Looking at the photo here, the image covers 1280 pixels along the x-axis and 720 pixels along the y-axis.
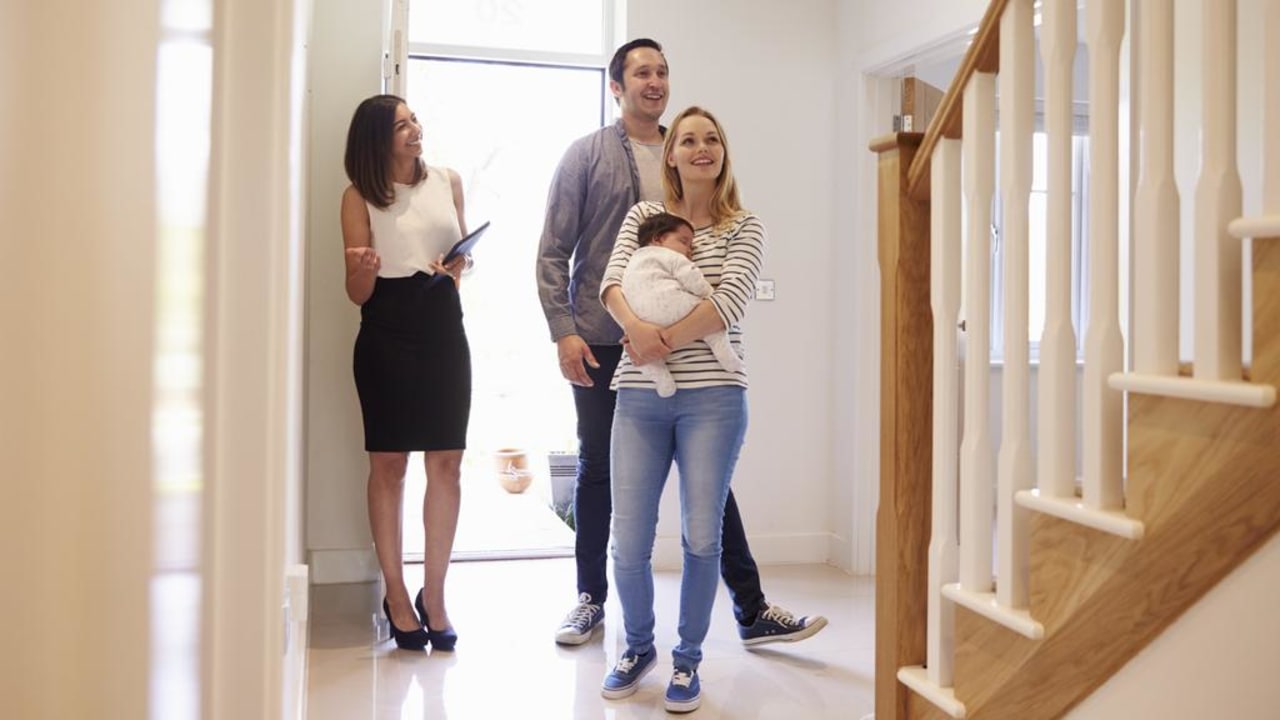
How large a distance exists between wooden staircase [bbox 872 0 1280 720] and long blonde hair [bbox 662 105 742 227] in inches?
22.8

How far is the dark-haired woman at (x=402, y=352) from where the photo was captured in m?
3.02

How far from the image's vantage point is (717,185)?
8.62 feet

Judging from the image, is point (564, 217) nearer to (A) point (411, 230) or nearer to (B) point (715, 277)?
(A) point (411, 230)

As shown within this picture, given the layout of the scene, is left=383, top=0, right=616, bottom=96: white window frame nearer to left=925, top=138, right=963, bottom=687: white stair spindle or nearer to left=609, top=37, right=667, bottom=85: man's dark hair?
left=609, top=37, right=667, bottom=85: man's dark hair

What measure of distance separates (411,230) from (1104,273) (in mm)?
2015

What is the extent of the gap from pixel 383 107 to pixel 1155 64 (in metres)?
2.14

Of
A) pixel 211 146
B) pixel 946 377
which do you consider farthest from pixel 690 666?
pixel 211 146

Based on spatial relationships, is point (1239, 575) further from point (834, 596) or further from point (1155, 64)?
point (834, 596)

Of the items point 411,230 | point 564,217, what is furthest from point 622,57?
point 411,230

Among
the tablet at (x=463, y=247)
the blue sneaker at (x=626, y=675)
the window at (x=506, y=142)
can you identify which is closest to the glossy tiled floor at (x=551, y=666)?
the blue sneaker at (x=626, y=675)

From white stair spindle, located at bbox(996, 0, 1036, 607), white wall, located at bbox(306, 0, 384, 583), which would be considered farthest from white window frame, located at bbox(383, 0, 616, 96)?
white stair spindle, located at bbox(996, 0, 1036, 607)

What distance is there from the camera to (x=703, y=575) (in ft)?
8.27

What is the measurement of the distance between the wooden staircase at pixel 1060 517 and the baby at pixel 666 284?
522mm

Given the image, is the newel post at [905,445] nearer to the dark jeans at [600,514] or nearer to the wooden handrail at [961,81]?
the wooden handrail at [961,81]
